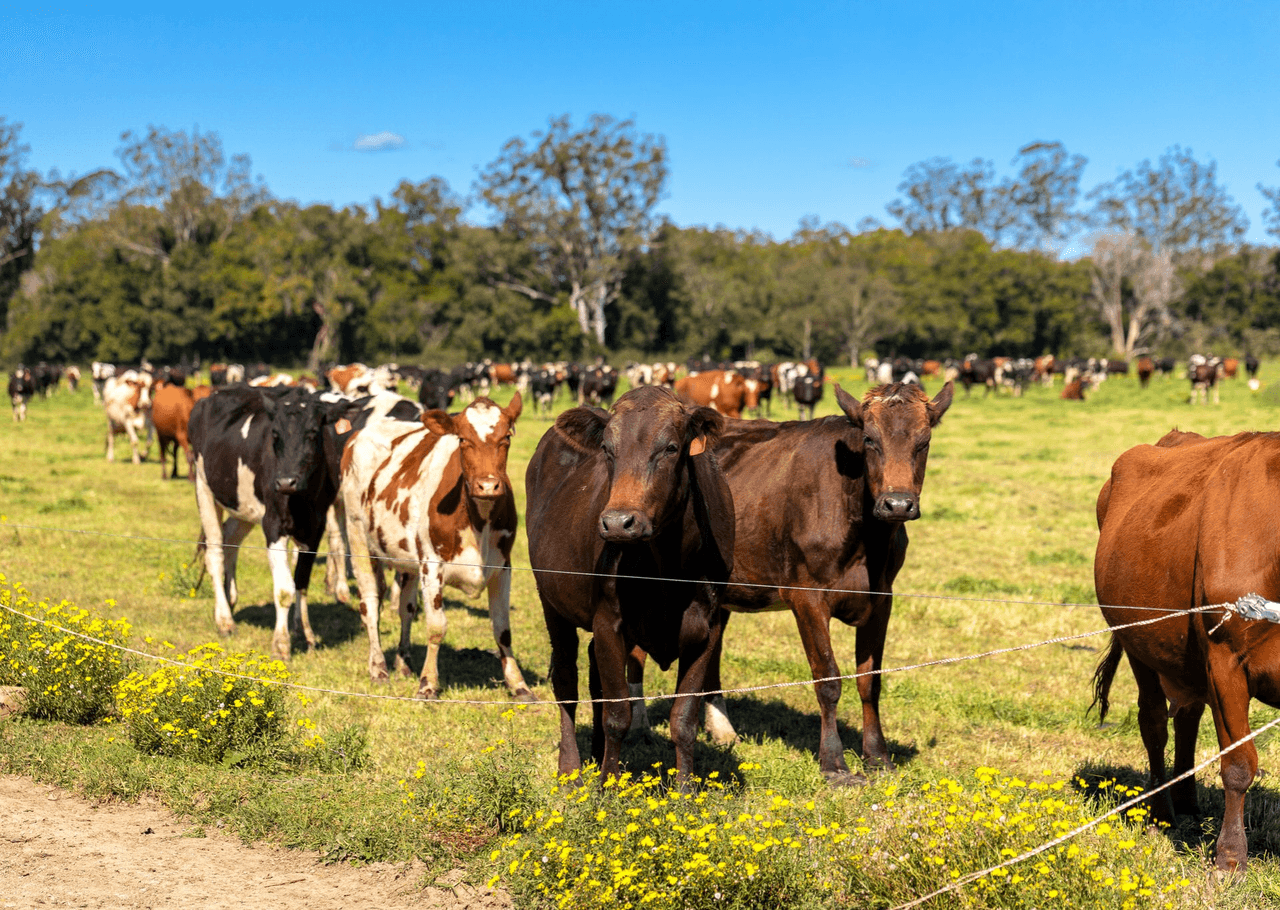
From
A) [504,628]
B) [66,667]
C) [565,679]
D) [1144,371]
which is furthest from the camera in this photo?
[1144,371]

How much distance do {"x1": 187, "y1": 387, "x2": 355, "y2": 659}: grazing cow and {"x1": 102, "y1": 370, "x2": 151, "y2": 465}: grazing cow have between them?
42.8 feet

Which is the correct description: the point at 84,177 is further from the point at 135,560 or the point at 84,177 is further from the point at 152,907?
the point at 152,907

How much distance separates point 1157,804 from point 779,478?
2.78 m

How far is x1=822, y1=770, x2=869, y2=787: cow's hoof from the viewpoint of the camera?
19.6ft

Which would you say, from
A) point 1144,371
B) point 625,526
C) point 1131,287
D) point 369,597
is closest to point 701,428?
point 625,526

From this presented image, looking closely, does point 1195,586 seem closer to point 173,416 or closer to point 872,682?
point 872,682

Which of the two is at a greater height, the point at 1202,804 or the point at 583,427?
the point at 583,427

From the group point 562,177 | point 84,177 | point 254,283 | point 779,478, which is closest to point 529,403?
point 562,177

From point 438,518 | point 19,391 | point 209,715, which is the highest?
point 19,391

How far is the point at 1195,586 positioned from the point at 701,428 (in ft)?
7.57

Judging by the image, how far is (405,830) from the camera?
17.0ft

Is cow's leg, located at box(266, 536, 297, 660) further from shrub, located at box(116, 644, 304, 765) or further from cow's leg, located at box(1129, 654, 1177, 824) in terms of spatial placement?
cow's leg, located at box(1129, 654, 1177, 824)

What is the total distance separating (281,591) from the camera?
902 centimetres

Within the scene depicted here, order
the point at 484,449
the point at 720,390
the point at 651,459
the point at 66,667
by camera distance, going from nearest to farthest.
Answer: the point at 651,459, the point at 66,667, the point at 484,449, the point at 720,390
